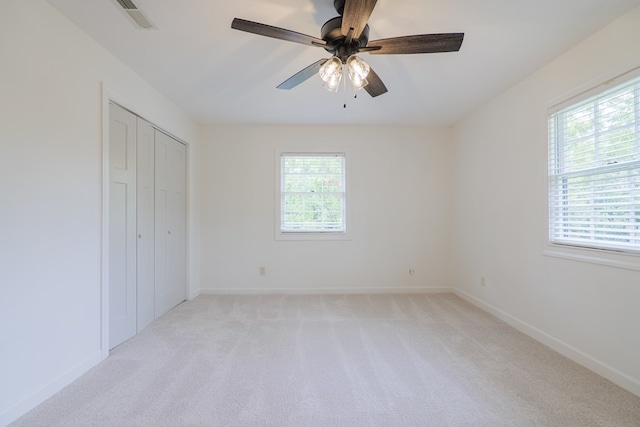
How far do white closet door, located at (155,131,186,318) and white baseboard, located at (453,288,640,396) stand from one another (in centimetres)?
382

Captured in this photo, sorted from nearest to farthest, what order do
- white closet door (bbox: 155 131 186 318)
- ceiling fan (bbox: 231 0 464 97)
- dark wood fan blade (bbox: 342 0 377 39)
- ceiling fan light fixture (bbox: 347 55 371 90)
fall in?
dark wood fan blade (bbox: 342 0 377 39) < ceiling fan (bbox: 231 0 464 97) < ceiling fan light fixture (bbox: 347 55 371 90) < white closet door (bbox: 155 131 186 318)

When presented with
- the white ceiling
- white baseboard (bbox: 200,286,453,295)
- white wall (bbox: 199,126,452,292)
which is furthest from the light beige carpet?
the white ceiling

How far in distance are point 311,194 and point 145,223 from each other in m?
2.14

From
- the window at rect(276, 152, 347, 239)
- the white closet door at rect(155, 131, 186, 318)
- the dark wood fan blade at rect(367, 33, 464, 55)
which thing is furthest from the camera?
the window at rect(276, 152, 347, 239)

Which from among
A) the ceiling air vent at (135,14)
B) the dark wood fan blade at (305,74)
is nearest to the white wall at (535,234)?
the dark wood fan blade at (305,74)

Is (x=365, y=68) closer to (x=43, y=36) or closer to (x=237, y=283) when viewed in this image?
(x=43, y=36)

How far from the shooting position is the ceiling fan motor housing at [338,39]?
1.62 metres

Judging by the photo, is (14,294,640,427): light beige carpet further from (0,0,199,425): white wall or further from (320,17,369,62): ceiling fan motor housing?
(320,17,369,62): ceiling fan motor housing

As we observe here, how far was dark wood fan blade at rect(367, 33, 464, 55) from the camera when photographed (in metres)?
1.52

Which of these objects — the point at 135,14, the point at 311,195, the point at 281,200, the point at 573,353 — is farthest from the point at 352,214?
the point at 135,14

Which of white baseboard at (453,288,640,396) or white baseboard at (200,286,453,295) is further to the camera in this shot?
white baseboard at (200,286,453,295)

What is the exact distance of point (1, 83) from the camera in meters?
1.51

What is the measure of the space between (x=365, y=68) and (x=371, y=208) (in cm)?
253

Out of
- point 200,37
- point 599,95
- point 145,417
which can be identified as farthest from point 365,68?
point 145,417
